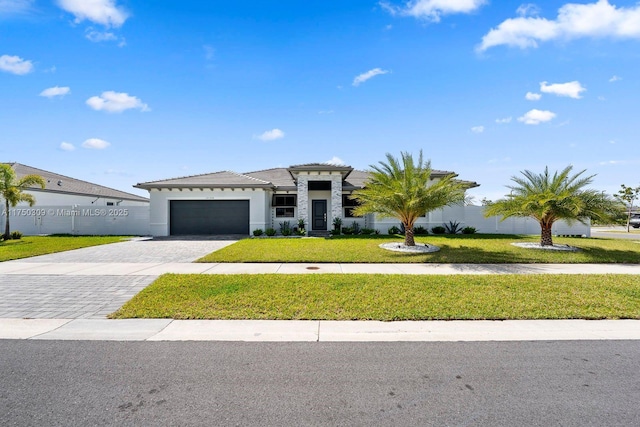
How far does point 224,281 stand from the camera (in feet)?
25.2

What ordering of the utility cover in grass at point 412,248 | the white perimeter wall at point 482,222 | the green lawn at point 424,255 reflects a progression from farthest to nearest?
the white perimeter wall at point 482,222, the utility cover in grass at point 412,248, the green lawn at point 424,255

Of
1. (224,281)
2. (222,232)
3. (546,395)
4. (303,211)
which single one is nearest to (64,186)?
(222,232)

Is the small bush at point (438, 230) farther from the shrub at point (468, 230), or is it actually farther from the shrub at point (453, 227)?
the shrub at point (468, 230)

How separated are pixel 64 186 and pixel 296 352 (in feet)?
109

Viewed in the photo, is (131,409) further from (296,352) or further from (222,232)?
(222,232)

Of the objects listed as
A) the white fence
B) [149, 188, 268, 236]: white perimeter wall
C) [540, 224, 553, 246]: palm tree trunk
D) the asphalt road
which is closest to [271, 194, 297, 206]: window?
[149, 188, 268, 236]: white perimeter wall

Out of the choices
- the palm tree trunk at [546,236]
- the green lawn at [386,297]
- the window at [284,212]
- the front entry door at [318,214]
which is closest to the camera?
the green lawn at [386,297]

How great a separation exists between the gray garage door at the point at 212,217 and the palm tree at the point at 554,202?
14701 millimetres

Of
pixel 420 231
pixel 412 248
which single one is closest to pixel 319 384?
pixel 412 248

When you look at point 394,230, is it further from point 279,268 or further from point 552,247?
point 279,268

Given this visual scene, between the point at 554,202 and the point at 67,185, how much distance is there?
3718 centimetres

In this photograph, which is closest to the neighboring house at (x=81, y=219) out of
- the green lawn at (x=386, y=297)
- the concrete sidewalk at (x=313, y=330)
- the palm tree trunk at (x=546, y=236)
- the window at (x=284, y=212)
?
the window at (x=284, y=212)

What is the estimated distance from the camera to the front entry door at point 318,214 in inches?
853

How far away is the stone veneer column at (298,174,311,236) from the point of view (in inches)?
783
